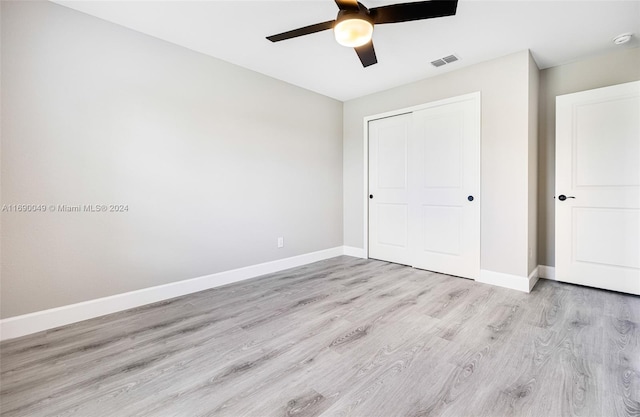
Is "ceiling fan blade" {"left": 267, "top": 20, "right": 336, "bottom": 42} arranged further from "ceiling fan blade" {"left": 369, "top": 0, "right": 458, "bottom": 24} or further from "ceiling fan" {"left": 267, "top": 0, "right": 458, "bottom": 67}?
"ceiling fan blade" {"left": 369, "top": 0, "right": 458, "bottom": 24}

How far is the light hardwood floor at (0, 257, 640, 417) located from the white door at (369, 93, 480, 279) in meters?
0.83

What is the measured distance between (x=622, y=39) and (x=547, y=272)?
249 cm

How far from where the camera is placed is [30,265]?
209 centimetres

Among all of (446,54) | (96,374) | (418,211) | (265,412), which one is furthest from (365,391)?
(446,54)

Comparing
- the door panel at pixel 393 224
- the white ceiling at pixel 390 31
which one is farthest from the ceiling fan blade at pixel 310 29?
the door panel at pixel 393 224

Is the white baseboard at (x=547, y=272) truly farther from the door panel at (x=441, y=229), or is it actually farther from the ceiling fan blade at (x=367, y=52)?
the ceiling fan blade at (x=367, y=52)

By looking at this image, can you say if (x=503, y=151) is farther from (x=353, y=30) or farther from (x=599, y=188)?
(x=353, y=30)

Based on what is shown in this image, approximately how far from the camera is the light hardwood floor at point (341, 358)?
1367 mm

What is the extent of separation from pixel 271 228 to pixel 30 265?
7.26ft

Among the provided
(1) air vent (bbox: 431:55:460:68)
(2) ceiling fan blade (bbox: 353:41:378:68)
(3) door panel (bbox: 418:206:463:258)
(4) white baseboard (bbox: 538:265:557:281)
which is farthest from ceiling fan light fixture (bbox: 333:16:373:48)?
(4) white baseboard (bbox: 538:265:557:281)

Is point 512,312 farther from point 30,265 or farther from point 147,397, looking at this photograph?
point 30,265

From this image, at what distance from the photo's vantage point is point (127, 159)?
2502 mm

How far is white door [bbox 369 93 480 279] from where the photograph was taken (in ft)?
10.8

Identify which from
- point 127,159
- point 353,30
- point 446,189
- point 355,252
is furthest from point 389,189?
point 127,159
